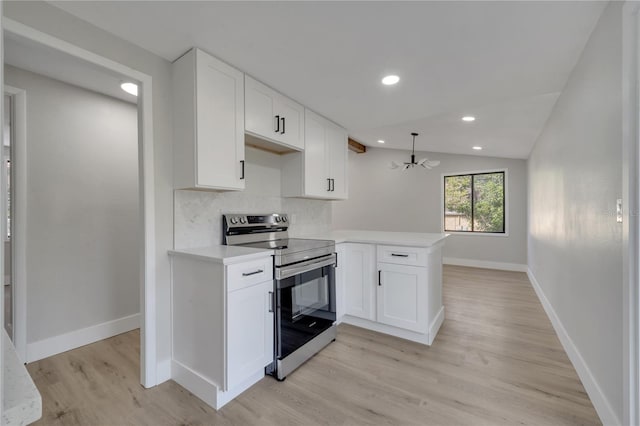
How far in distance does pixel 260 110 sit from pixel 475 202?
5.54m

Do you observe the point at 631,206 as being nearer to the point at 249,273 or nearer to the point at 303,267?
the point at 303,267

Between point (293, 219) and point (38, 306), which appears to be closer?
point (38, 306)

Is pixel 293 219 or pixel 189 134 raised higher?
pixel 189 134

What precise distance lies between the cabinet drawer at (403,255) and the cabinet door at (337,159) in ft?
3.39

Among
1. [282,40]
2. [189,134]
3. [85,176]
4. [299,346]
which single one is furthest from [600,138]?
[85,176]

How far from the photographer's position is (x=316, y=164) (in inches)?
132

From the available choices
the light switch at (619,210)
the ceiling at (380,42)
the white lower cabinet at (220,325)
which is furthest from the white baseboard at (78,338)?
the light switch at (619,210)

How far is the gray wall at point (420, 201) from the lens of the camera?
20.0 ft

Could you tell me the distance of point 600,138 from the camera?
181 cm

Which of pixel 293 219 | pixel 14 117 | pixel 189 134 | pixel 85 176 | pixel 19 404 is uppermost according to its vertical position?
pixel 14 117

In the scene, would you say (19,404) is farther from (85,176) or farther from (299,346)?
(85,176)

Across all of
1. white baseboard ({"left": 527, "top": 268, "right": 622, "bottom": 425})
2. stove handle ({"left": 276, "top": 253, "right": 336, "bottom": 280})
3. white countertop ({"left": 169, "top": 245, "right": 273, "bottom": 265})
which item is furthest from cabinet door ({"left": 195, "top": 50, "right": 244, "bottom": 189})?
white baseboard ({"left": 527, "top": 268, "right": 622, "bottom": 425})

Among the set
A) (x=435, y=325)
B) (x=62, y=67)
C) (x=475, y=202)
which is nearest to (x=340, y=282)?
(x=435, y=325)

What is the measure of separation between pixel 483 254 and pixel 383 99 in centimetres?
481
